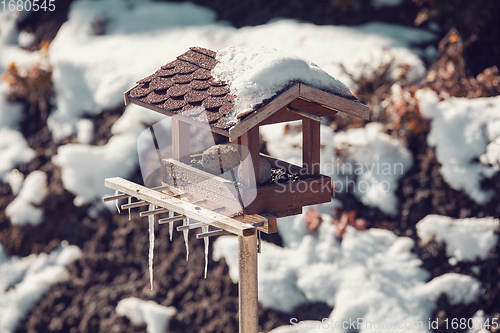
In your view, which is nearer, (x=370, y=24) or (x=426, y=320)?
(x=426, y=320)

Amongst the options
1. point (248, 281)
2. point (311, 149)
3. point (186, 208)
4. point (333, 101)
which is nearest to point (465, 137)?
point (311, 149)

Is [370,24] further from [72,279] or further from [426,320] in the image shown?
[72,279]

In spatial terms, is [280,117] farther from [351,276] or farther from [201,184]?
[351,276]

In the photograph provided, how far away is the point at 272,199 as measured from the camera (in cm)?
324

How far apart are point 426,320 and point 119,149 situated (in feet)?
11.2

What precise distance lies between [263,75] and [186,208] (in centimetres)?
78

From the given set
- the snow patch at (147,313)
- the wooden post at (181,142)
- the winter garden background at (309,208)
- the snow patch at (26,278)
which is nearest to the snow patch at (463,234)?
the winter garden background at (309,208)

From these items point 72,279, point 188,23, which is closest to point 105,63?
point 188,23

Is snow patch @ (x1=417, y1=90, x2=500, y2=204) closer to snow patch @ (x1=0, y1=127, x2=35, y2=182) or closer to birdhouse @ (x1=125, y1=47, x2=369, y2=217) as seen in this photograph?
birdhouse @ (x1=125, y1=47, x2=369, y2=217)

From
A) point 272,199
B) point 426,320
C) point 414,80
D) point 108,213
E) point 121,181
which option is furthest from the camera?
point 108,213

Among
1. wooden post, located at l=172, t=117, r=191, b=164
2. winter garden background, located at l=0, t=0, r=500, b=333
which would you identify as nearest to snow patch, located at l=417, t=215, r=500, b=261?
winter garden background, located at l=0, t=0, r=500, b=333

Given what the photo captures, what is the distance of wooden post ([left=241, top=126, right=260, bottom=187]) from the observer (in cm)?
315

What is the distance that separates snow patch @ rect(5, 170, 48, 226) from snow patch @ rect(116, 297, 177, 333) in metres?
1.51

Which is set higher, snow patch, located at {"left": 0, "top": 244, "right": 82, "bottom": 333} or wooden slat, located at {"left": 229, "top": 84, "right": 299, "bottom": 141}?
wooden slat, located at {"left": 229, "top": 84, "right": 299, "bottom": 141}
